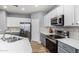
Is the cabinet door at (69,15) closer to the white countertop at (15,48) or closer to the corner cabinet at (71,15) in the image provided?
the corner cabinet at (71,15)

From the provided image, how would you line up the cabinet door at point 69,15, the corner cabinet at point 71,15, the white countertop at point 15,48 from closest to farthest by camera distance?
the white countertop at point 15,48, the corner cabinet at point 71,15, the cabinet door at point 69,15

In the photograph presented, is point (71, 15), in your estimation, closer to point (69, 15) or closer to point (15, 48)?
point (69, 15)

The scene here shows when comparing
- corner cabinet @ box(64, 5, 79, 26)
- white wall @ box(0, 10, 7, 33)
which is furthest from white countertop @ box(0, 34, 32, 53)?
corner cabinet @ box(64, 5, 79, 26)

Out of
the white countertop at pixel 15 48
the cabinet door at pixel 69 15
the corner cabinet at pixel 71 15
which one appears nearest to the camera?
the white countertop at pixel 15 48

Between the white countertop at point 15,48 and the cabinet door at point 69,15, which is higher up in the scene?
the cabinet door at point 69,15

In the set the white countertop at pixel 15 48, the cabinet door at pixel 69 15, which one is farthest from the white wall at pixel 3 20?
the cabinet door at pixel 69 15

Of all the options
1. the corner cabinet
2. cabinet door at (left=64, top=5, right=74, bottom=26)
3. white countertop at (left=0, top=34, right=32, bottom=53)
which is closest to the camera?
white countertop at (left=0, top=34, right=32, bottom=53)

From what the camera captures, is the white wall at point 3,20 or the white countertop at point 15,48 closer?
the white countertop at point 15,48

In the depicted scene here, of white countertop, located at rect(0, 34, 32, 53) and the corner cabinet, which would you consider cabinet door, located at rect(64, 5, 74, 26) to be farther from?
white countertop, located at rect(0, 34, 32, 53)
